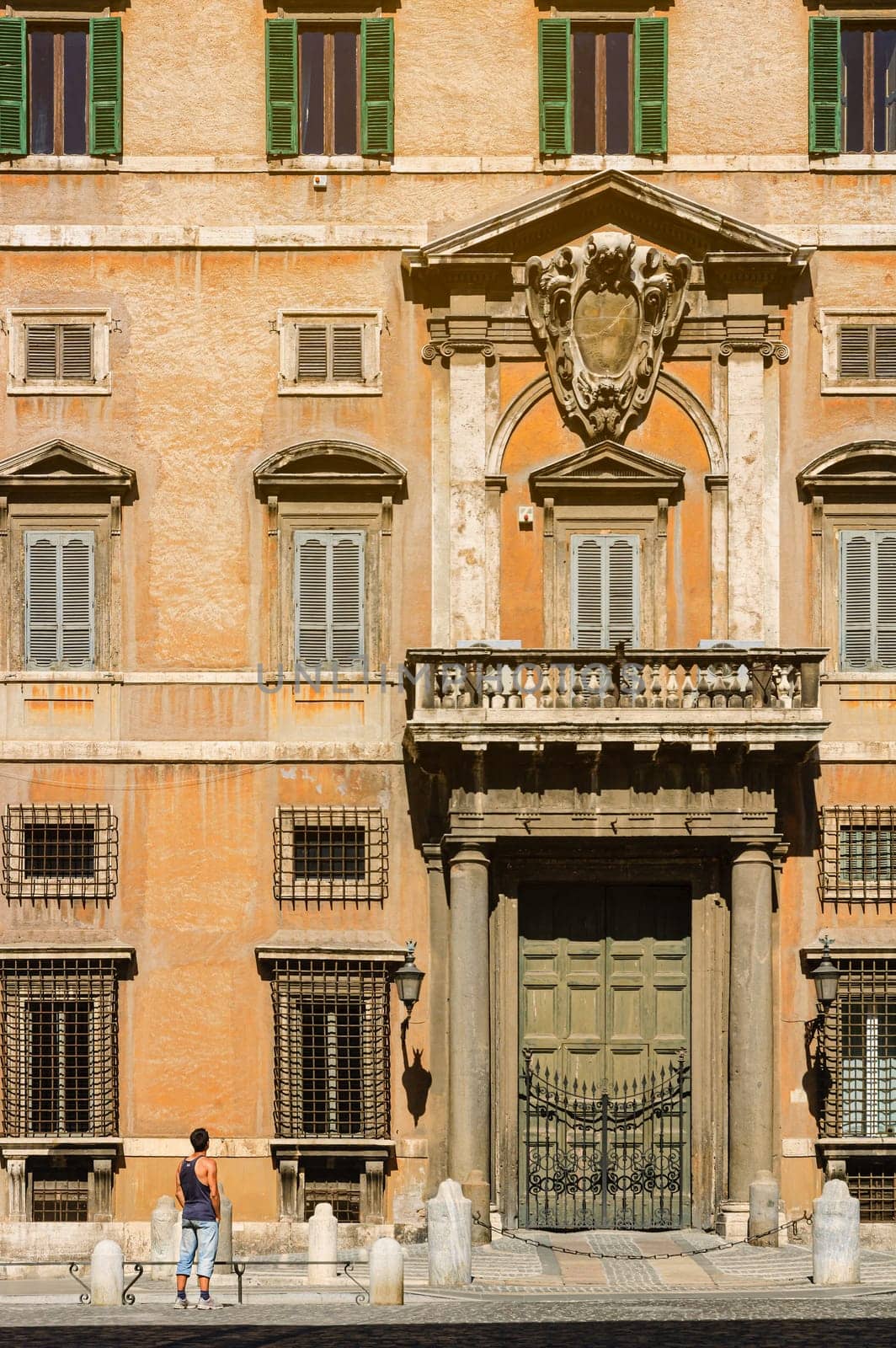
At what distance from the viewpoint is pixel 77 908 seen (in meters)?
29.7

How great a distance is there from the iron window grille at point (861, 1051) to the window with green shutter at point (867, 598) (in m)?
3.46

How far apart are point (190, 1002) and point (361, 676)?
13.6 feet

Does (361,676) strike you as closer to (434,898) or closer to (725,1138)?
(434,898)

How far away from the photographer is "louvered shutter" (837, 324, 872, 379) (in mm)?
30109

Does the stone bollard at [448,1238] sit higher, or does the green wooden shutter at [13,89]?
the green wooden shutter at [13,89]

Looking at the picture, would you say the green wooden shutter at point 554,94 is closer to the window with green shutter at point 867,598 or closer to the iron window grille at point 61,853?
the window with green shutter at point 867,598

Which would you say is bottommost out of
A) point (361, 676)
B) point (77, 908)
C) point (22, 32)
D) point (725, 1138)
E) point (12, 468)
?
point (725, 1138)

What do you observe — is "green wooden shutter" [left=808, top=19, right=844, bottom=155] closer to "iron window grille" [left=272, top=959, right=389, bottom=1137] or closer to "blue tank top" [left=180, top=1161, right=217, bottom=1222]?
"iron window grille" [left=272, top=959, right=389, bottom=1137]

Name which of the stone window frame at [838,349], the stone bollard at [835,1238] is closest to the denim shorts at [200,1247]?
the stone bollard at [835,1238]

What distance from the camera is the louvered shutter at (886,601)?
98.3 ft

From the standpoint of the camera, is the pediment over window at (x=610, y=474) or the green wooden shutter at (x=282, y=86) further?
the green wooden shutter at (x=282, y=86)

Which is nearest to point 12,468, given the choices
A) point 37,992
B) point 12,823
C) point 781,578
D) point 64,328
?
point 64,328

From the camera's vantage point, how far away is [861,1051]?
29.5 meters

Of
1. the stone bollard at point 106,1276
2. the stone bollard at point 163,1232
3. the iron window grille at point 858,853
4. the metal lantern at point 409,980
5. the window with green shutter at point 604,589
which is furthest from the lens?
the window with green shutter at point 604,589
